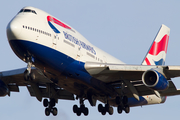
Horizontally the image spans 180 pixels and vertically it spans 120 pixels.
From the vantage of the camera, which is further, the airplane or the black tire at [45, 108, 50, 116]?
the black tire at [45, 108, 50, 116]

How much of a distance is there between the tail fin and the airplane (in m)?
7.13

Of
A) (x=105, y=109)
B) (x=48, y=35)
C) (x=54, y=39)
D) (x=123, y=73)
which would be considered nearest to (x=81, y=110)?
(x=105, y=109)

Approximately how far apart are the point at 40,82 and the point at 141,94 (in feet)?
31.4

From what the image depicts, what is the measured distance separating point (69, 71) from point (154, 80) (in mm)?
6875

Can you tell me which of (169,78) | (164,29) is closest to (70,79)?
(169,78)

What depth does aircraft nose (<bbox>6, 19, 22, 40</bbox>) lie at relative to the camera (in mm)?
23384

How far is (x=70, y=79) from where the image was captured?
89.9 feet

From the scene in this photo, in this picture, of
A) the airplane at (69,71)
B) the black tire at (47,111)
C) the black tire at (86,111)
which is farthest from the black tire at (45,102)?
the black tire at (86,111)

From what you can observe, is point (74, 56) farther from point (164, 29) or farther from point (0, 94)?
point (164, 29)

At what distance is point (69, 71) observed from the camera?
26734 millimetres

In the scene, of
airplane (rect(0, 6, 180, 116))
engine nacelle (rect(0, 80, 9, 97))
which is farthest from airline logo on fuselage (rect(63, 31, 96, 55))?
engine nacelle (rect(0, 80, 9, 97))

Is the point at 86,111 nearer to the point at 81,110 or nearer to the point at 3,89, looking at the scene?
the point at 81,110

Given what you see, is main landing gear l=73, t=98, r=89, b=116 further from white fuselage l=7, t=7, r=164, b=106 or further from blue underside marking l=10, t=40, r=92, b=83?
white fuselage l=7, t=7, r=164, b=106

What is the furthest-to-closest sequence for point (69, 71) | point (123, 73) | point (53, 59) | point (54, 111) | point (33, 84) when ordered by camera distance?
point (33, 84), point (54, 111), point (123, 73), point (69, 71), point (53, 59)
